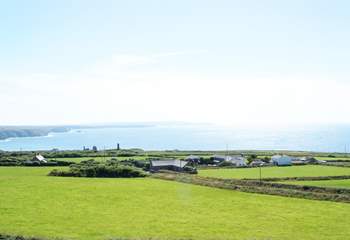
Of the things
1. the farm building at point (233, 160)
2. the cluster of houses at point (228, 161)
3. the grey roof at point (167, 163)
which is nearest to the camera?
the cluster of houses at point (228, 161)

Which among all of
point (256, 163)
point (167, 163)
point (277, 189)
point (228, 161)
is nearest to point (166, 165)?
point (167, 163)

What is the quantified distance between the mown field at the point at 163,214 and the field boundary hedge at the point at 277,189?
5.46ft

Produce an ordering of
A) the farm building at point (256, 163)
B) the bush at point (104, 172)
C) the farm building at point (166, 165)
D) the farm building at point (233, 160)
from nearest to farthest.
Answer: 1. the bush at point (104, 172)
2. the farm building at point (166, 165)
3. the farm building at point (256, 163)
4. the farm building at point (233, 160)

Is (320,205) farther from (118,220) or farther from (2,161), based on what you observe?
(2,161)

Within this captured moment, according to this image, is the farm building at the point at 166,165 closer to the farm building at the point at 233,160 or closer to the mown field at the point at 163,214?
the farm building at the point at 233,160

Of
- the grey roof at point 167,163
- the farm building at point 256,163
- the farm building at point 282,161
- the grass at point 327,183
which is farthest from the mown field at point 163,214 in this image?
the farm building at point 282,161

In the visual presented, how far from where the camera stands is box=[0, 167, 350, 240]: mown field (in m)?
23.8

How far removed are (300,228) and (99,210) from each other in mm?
13543

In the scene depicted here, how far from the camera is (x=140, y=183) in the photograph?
4903cm

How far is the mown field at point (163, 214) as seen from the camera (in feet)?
78.2

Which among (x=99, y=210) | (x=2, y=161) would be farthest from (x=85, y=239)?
(x=2, y=161)

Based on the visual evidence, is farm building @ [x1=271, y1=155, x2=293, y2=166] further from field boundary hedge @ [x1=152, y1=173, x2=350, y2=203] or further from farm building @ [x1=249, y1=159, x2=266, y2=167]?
field boundary hedge @ [x1=152, y1=173, x2=350, y2=203]

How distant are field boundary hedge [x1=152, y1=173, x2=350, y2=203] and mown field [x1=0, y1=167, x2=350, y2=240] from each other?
5.46 feet

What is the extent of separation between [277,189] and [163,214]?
15.2 metres
